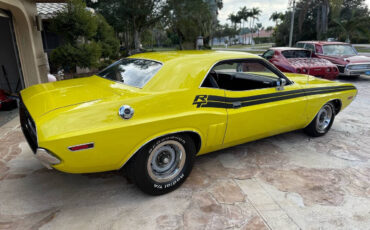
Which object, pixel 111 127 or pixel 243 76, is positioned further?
pixel 243 76

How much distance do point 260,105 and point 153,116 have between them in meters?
1.52

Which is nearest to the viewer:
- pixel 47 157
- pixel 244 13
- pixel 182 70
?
pixel 47 157

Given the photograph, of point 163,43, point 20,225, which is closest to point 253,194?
point 20,225

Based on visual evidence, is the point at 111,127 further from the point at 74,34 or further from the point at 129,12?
A: the point at 129,12

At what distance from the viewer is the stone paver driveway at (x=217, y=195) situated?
243 cm

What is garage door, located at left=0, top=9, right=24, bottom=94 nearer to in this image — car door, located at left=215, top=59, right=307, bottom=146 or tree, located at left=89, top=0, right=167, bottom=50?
car door, located at left=215, top=59, right=307, bottom=146

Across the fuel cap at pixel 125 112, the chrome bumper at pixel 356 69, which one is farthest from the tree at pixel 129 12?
the fuel cap at pixel 125 112

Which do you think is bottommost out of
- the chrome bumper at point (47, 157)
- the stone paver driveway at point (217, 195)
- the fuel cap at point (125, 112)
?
the stone paver driveway at point (217, 195)

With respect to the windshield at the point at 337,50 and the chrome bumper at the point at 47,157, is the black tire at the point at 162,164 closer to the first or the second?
the chrome bumper at the point at 47,157

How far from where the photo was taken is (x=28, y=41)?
685cm

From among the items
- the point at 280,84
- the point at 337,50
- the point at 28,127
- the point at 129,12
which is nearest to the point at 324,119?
the point at 280,84

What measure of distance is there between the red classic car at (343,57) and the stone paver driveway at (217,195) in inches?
274

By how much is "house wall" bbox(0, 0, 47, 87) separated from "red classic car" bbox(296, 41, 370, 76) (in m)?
8.91

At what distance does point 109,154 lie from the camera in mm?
2365
